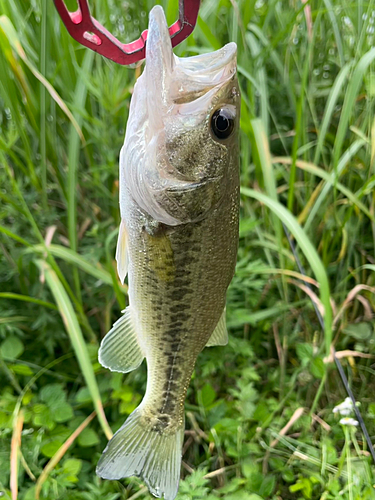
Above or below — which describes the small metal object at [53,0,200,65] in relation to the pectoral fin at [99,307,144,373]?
above

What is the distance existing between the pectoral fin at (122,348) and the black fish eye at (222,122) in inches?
16.0

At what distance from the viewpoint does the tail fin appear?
748 millimetres

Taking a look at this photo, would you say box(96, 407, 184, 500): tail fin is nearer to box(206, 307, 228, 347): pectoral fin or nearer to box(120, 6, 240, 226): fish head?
box(206, 307, 228, 347): pectoral fin

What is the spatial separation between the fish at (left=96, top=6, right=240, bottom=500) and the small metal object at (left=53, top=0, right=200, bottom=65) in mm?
40

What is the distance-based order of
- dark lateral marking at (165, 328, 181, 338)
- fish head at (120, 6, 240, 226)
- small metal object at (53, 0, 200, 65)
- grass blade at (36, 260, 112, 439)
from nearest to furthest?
small metal object at (53, 0, 200, 65)
fish head at (120, 6, 240, 226)
dark lateral marking at (165, 328, 181, 338)
grass blade at (36, 260, 112, 439)

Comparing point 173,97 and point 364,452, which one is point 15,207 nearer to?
point 173,97

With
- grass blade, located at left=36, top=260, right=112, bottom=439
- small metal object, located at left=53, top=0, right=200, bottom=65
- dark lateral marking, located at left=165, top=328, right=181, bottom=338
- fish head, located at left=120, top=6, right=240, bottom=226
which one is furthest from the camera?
grass blade, located at left=36, top=260, right=112, bottom=439

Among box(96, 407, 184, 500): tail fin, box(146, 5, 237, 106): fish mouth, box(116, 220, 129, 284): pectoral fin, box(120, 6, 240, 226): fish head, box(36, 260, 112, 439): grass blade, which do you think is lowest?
box(96, 407, 184, 500): tail fin

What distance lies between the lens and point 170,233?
2.36 feet

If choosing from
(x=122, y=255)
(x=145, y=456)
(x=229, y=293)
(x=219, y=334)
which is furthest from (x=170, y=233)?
(x=229, y=293)

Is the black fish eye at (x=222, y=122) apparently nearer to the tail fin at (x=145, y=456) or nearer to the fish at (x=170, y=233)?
the fish at (x=170, y=233)

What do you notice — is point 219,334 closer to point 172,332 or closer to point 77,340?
point 172,332

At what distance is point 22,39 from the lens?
1.18 m

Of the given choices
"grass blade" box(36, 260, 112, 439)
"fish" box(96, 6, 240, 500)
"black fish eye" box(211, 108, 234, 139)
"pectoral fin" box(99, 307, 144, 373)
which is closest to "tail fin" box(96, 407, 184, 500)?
"fish" box(96, 6, 240, 500)
